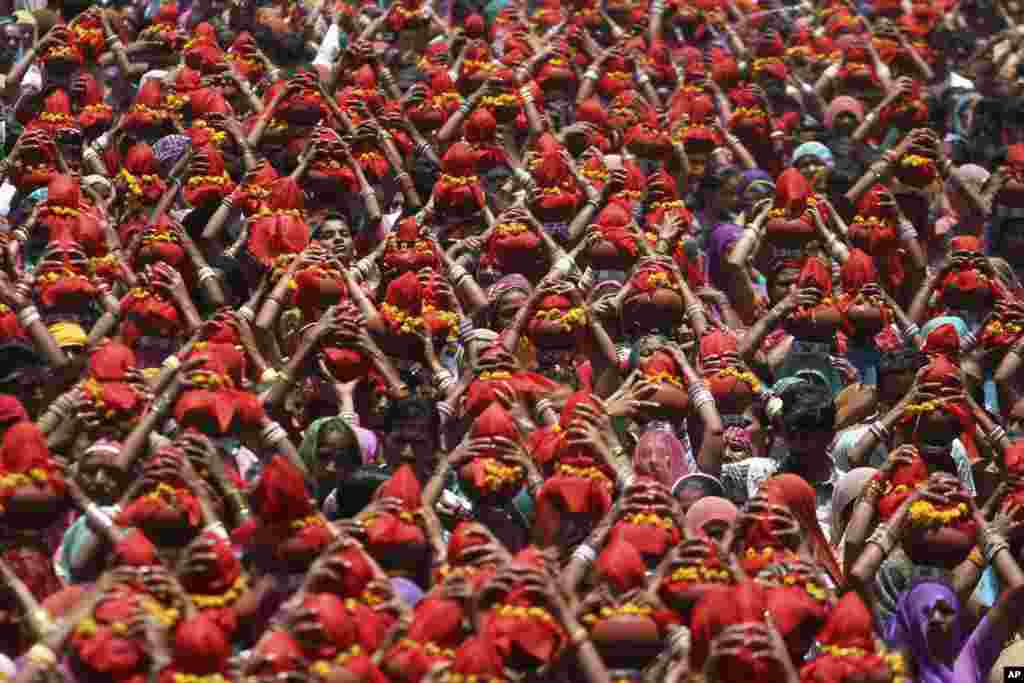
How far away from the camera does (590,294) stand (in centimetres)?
1229

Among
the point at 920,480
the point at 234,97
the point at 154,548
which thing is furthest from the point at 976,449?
the point at 234,97

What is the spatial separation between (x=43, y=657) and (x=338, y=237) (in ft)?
16.7

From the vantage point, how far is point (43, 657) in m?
7.55

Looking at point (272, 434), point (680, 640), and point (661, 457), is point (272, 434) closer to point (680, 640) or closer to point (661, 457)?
point (661, 457)

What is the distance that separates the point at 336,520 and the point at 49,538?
3.94 ft

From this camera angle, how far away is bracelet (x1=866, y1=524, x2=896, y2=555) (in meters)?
8.86

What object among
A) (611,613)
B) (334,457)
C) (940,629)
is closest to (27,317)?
(334,457)

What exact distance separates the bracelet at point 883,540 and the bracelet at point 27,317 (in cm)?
424

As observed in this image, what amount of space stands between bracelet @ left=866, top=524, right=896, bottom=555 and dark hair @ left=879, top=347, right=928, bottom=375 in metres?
2.42

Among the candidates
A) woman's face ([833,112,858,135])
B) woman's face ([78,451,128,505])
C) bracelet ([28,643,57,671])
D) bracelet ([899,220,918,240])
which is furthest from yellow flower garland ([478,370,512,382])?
woman's face ([833,112,858,135])

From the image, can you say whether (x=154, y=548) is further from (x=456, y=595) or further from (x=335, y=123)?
(x=335, y=123)

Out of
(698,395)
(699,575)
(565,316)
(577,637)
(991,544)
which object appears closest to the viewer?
(577,637)

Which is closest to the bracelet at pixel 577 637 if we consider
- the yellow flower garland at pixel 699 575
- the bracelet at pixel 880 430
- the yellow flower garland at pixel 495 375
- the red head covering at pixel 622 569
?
the red head covering at pixel 622 569

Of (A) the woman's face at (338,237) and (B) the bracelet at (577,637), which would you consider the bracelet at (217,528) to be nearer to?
(B) the bracelet at (577,637)
